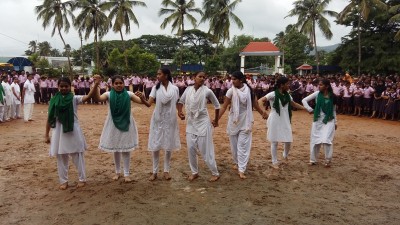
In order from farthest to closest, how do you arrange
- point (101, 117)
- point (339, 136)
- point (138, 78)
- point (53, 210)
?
point (138, 78) → point (101, 117) → point (339, 136) → point (53, 210)

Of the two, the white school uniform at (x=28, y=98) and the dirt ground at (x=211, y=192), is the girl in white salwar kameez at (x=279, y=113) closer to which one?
the dirt ground at (x=211, y=192)

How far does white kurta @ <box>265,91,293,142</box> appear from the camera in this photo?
6.29m

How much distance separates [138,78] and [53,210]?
1710 centimetres

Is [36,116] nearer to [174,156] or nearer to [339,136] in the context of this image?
[174,156]

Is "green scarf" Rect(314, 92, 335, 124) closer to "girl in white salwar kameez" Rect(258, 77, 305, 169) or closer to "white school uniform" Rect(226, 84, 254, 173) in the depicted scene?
"girl in white salwar kameez" Rect(258, 77, 305, 169)

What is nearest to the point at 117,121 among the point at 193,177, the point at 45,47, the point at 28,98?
the point at 193,177

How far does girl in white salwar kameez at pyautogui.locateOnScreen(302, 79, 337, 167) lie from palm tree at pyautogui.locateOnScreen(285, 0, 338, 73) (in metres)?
26.0

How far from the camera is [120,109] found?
5.23m

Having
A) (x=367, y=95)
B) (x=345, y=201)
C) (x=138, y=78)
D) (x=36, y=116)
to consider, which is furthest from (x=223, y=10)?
(x=345, y=201)

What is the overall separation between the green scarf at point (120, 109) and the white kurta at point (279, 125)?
2.48 meters

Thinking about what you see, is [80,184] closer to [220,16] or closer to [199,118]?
[199,118]

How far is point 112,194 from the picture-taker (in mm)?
4988

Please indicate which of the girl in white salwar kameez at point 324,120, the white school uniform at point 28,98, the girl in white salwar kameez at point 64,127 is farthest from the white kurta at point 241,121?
the white school uniform at point 28,98

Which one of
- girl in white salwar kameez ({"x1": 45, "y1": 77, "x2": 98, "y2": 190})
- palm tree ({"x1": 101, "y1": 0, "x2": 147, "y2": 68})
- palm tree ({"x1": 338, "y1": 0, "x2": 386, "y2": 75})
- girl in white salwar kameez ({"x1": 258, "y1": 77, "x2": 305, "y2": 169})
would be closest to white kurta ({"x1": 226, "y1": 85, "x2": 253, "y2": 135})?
girl in white salwar kameez ({"x1": 258, "y1": 77, "x2": 305, "y2": 169})
